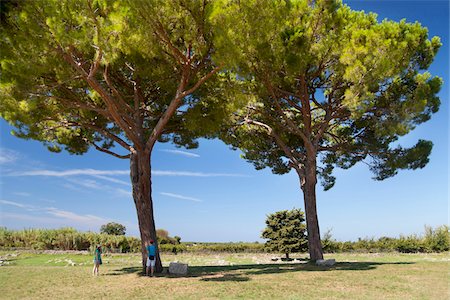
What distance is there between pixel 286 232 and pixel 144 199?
39.0 ft

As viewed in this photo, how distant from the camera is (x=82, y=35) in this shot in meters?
8.87

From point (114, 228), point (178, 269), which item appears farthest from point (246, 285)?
point (114, 228)

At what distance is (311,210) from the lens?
14.1 meters

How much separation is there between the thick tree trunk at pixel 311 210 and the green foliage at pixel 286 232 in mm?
6856

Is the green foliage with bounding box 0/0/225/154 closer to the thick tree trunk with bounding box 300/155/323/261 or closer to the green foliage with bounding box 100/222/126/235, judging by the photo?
the thick tree trunk with bounding box 300/155/323/261

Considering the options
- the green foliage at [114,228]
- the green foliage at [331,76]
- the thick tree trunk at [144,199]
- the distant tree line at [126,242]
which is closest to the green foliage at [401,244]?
the distant tree line at [126,242]

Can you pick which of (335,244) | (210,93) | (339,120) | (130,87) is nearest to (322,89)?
(339,120)

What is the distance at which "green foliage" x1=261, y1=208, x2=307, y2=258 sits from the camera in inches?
818

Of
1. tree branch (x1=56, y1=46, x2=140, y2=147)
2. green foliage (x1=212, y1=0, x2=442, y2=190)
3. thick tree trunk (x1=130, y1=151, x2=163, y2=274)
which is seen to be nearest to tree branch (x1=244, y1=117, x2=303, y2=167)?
green foliage (x1=212, y1=0, x2=442, y2=190)

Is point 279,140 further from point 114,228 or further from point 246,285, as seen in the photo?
point 114,228

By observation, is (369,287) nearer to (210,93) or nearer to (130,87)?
(210,93)

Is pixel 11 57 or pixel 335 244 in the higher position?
pixel 11 57

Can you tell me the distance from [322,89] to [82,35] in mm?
9915

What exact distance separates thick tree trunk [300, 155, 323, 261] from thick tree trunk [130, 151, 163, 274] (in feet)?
19.7
